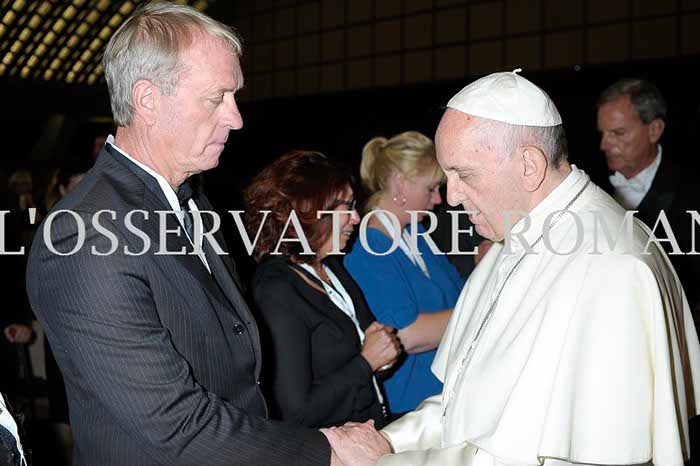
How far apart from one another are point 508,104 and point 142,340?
97 cm

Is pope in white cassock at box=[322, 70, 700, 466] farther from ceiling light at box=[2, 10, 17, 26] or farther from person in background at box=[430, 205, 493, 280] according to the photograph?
ceiling light at box=[2, 10, 17, 26]

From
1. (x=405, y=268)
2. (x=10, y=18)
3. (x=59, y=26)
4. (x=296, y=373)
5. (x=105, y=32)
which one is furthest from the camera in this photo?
(x=105, y=32)

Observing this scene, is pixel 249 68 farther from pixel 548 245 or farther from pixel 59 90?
pixel 548 245

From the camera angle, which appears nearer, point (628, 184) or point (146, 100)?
point (146, 100)

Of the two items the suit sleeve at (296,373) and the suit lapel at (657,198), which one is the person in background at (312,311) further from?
the suit lapel at (657,198)

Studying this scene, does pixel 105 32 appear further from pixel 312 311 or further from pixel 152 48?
pixel 152 48

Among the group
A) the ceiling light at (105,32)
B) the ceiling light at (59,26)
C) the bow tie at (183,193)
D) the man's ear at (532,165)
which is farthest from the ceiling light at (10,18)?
the man's ear at (532,165)

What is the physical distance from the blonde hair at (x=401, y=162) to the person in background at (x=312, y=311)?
0.69m

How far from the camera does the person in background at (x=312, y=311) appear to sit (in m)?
2.39

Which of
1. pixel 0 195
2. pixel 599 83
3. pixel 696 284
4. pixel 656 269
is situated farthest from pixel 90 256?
pixel 599 83

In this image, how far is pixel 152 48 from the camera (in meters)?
1.61

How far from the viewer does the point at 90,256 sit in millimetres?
1459

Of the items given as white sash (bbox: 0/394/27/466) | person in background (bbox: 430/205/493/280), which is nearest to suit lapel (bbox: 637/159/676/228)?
person in background (bbox: 430/205/493/280)

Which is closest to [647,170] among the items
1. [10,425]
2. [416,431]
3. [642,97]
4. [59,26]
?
[642,97]
